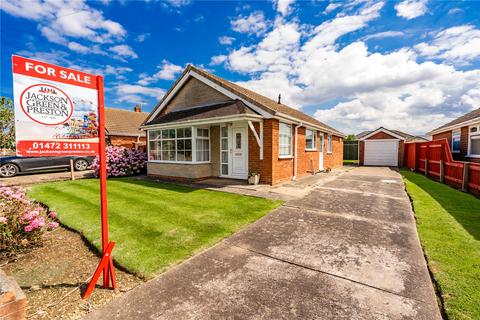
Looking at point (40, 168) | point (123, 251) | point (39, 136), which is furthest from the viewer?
point (40, 168)

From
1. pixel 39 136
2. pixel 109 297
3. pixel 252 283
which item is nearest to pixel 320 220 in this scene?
pixel 252 283

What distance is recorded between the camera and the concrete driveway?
2506 mm

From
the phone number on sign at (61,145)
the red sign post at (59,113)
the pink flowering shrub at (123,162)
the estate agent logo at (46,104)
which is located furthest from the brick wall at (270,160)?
the pink flowering shrub at (123,162)

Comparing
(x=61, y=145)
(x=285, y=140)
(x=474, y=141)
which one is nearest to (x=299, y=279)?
(x=61, y=145)

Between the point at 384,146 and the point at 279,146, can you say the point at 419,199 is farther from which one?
the point at 384,146

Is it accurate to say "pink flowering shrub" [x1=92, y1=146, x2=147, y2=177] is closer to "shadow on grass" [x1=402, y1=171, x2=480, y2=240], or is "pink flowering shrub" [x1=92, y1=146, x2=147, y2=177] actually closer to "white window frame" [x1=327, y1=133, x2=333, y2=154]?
"white window frame" [x1=327, y1=133, x2=333, y2=154]

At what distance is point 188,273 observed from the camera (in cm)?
325

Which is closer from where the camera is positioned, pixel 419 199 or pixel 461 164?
pixel 419 199

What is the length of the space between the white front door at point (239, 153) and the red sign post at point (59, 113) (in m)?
7.41

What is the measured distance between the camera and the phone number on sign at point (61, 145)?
2.71 m

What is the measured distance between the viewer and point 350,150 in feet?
95.6

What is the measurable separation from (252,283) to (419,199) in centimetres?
731

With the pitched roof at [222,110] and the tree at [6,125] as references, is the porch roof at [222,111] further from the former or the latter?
the tree at [6,125]

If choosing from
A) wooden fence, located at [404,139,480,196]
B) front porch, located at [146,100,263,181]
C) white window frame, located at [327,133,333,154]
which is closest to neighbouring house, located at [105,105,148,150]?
front porch, located at [146,100,263,181]
